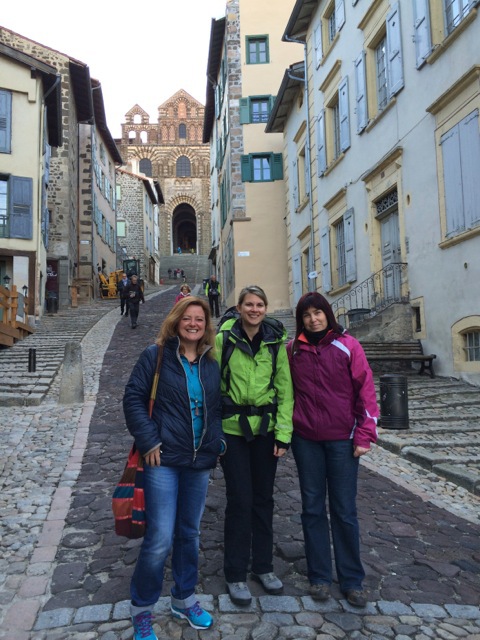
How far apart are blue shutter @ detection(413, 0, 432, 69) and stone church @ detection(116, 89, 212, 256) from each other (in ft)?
155

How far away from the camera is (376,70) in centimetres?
1236

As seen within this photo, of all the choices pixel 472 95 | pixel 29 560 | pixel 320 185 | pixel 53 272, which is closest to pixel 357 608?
pixel 29 560

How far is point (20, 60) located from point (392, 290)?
44.7ft

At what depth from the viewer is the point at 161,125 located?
6388cm

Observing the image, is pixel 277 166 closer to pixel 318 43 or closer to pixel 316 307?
pixel 318 43

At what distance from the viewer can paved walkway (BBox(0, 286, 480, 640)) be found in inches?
112

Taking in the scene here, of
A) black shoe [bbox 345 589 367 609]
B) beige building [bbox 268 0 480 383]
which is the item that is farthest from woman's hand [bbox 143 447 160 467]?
beige building [bbox 268 0 480 383]

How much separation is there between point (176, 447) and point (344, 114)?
12466 millimetres

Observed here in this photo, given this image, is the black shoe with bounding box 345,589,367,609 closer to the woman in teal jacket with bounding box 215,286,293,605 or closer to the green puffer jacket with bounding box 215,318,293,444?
the woman in teal jacket with bounding box 215,286,293,605

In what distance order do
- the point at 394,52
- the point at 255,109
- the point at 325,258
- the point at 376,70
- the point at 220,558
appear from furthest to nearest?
the point at 255,109, the point at 325,258, the point at 376,70, the point at 394,52, the point at 220,558

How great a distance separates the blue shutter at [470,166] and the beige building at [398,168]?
0.02 metres

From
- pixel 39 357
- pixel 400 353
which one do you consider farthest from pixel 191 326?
pixel 39 357

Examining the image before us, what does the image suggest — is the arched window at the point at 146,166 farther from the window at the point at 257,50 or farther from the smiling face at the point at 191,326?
the smiling face at the point at 191,326

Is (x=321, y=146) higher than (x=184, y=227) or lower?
lower
